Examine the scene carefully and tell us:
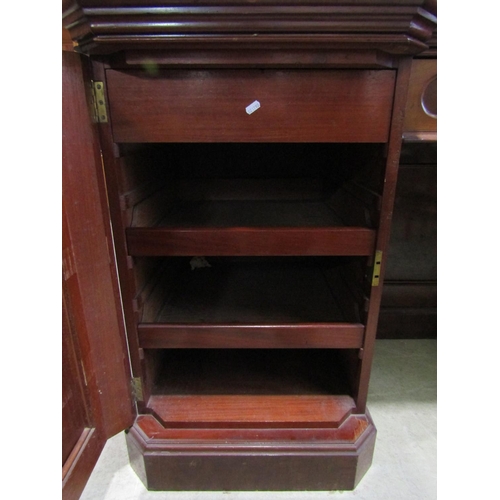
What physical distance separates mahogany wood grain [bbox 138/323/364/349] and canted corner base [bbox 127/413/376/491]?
22 cm

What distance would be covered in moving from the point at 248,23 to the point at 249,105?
0.41 ft

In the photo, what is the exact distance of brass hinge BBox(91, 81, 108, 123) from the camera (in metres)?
0.61

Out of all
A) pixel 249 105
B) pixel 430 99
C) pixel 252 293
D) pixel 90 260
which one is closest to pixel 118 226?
pixel 90 260

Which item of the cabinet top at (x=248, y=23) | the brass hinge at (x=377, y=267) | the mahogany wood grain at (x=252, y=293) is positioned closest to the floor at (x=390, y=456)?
the mahogany wood grain at (x=252, y=293)

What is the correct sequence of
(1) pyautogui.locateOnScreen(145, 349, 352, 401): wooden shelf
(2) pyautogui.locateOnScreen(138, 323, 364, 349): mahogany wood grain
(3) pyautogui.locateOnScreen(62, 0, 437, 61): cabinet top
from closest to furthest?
(3) pyautogui.locateOnScreen(62, 0, 437, 61): cabinet top, (2) pyautogui.locateOnScreen(138, 323, 364, 349): mahogany wood grain, (1) pyautogui.locateOnScreen(145, 349, 352, 401): wooden shelf

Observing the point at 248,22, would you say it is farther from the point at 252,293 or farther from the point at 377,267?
the point at 252,293

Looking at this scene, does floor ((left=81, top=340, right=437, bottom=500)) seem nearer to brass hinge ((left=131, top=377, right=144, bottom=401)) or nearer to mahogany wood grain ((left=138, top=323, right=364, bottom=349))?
brass hinge ((left=131, top=377, right=144, bottom=401))

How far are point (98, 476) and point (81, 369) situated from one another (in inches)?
16.2

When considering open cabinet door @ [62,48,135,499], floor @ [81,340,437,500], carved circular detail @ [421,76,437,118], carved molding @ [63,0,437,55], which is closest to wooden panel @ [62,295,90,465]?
open cabinet door @ [62,48,135,499]

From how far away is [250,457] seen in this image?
2.64 ft

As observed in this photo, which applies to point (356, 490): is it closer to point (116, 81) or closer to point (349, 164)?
point (349, 164)

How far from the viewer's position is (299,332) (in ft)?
2.54

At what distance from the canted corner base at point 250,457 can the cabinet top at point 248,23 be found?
80cm

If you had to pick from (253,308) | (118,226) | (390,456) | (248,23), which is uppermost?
(248,23)
